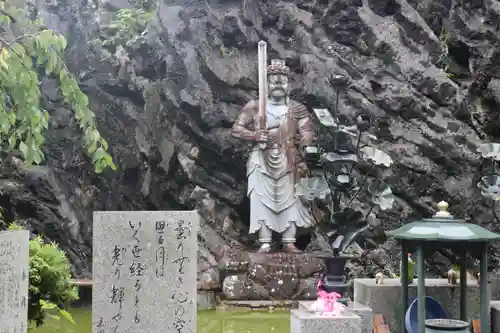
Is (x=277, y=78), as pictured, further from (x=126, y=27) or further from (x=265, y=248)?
(x=126, y=27)

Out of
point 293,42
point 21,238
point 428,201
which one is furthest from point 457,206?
point 21,238

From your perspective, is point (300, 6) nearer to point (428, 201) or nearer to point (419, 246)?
point (428, 201)

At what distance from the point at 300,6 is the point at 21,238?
9925mm

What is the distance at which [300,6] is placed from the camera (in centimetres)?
1280

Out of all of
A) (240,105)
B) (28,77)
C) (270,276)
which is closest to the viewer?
(28,77)

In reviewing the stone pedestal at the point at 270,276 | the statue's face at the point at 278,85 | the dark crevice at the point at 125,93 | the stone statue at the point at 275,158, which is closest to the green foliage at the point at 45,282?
the stone pedestal at the point at 270,276

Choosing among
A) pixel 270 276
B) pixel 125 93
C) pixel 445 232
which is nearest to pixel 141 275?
pixel 445 232

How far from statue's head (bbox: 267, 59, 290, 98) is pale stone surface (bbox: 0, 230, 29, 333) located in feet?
23.4

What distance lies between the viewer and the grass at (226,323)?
Answer: 7.50 m

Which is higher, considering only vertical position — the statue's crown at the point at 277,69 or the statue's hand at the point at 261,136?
the statue's crown at the point at 277,69

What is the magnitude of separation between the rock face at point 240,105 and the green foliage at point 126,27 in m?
0.71

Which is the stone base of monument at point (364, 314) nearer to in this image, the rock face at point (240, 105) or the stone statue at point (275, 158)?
the rock face at point (240, 105)

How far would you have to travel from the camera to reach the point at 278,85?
10.8 metres

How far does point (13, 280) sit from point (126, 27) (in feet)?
35.6
